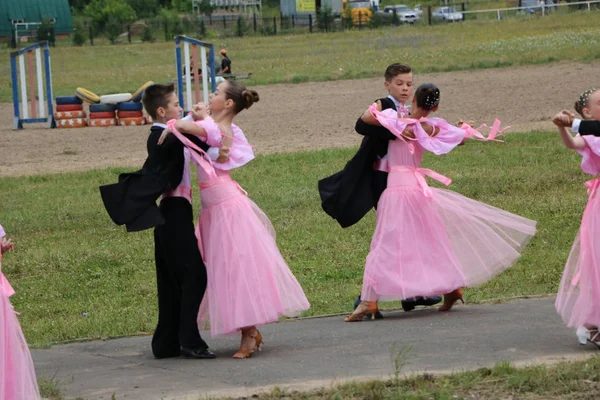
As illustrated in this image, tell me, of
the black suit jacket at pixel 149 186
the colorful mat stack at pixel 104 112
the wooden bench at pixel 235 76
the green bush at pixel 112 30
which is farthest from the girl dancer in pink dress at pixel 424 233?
the green bush at pixel 112 30

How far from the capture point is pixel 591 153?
724cm

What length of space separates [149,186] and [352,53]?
125ft

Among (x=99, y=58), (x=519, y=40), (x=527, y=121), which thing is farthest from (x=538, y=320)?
(x=99, y=58)

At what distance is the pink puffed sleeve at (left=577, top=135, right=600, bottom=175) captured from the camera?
23.4 feet

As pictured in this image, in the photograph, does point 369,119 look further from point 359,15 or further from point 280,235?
point 359,15

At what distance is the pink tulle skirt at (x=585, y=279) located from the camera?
277 inches

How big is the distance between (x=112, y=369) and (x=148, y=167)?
1.31 meters

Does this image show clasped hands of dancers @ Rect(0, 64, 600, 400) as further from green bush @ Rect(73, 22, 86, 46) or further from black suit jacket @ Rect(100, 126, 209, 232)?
green bush @ Rect(73, 22, 86, 46)

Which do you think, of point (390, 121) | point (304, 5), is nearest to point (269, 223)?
point (390, 121)

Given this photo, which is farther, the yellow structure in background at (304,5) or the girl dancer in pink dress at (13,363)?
the yellow structure in background at (304,5)

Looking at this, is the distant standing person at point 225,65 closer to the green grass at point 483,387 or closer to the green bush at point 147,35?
the green bush at point 147,35

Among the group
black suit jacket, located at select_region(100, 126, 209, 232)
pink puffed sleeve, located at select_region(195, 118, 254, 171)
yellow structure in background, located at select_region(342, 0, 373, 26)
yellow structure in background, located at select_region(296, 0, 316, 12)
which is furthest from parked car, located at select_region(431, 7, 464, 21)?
black suit jacket, located at select_region(100, 126, 209, 232)

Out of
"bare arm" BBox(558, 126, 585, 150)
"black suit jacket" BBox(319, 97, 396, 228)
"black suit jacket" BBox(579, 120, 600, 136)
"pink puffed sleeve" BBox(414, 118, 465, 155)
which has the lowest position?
"black suit jacket" BBox(319, 97, 396, 228)

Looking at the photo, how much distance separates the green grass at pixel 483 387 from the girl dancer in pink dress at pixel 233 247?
4.48 ft
